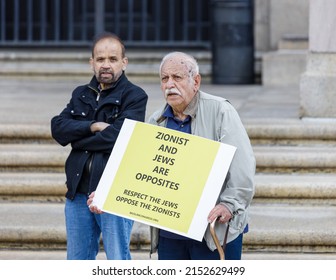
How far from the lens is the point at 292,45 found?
1370cm

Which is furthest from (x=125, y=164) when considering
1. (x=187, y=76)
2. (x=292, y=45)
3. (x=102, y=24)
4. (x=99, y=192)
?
(x=102, y=24)

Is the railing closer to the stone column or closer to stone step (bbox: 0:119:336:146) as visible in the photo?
the stone column

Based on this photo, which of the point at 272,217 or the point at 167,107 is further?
the point at 272,217

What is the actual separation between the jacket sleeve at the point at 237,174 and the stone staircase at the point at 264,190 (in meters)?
2.51

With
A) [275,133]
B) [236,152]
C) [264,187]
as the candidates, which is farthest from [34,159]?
[236,152]

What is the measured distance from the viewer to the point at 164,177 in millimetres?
5105

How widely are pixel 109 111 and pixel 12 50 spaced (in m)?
9.72

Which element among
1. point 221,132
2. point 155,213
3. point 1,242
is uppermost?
point 221,132

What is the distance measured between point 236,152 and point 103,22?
10153 millimetres

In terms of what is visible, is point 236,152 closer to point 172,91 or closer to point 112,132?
point 172,91

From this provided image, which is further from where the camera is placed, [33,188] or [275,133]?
[275,133]

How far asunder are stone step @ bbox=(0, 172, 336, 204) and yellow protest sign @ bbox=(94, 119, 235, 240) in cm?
309

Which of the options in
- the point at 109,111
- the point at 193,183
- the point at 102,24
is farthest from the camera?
the point at 102,24
